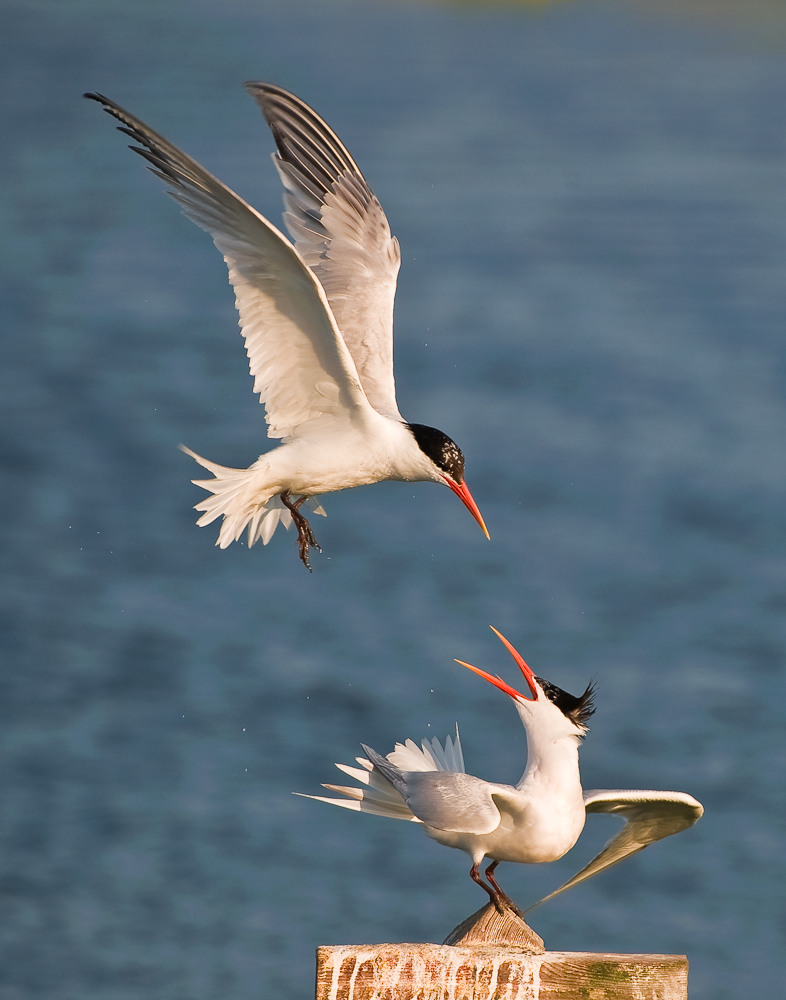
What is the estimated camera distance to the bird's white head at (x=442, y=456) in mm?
5973

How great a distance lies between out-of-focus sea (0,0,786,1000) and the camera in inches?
377

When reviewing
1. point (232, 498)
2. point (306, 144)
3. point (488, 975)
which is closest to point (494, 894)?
point (488, 975)

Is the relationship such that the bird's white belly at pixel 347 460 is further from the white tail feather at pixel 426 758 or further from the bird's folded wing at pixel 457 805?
the bird's folded wing at pixel 457 805

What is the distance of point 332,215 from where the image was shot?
21.7ft

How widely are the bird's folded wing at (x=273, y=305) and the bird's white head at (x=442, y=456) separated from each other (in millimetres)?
238

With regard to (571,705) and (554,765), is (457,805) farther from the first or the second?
(571,705)

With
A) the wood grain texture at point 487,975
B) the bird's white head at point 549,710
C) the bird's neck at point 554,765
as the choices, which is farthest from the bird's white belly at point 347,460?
the wood grain texture at point 487,975

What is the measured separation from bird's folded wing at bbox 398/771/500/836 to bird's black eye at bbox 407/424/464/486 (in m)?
1.72

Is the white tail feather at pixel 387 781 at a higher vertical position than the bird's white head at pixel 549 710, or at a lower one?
lower

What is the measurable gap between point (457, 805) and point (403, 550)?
8736 mm

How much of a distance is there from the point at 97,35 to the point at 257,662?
18609 millimetres

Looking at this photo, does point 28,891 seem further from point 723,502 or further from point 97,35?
point 97,35

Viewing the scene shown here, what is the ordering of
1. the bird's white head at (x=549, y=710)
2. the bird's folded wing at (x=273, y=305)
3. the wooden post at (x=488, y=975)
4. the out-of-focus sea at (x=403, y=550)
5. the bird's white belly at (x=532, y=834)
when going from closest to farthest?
the wooden post at (x=488, y=975) → the bird's white belly at (x=532, y=834) → the bird's white head at (x=549, y=710) → the bird's folded wing at (x=273, y=305) → the out-of-focus sea at (x=403, y=550)

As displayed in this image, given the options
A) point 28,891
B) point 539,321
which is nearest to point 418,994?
point 28,891
